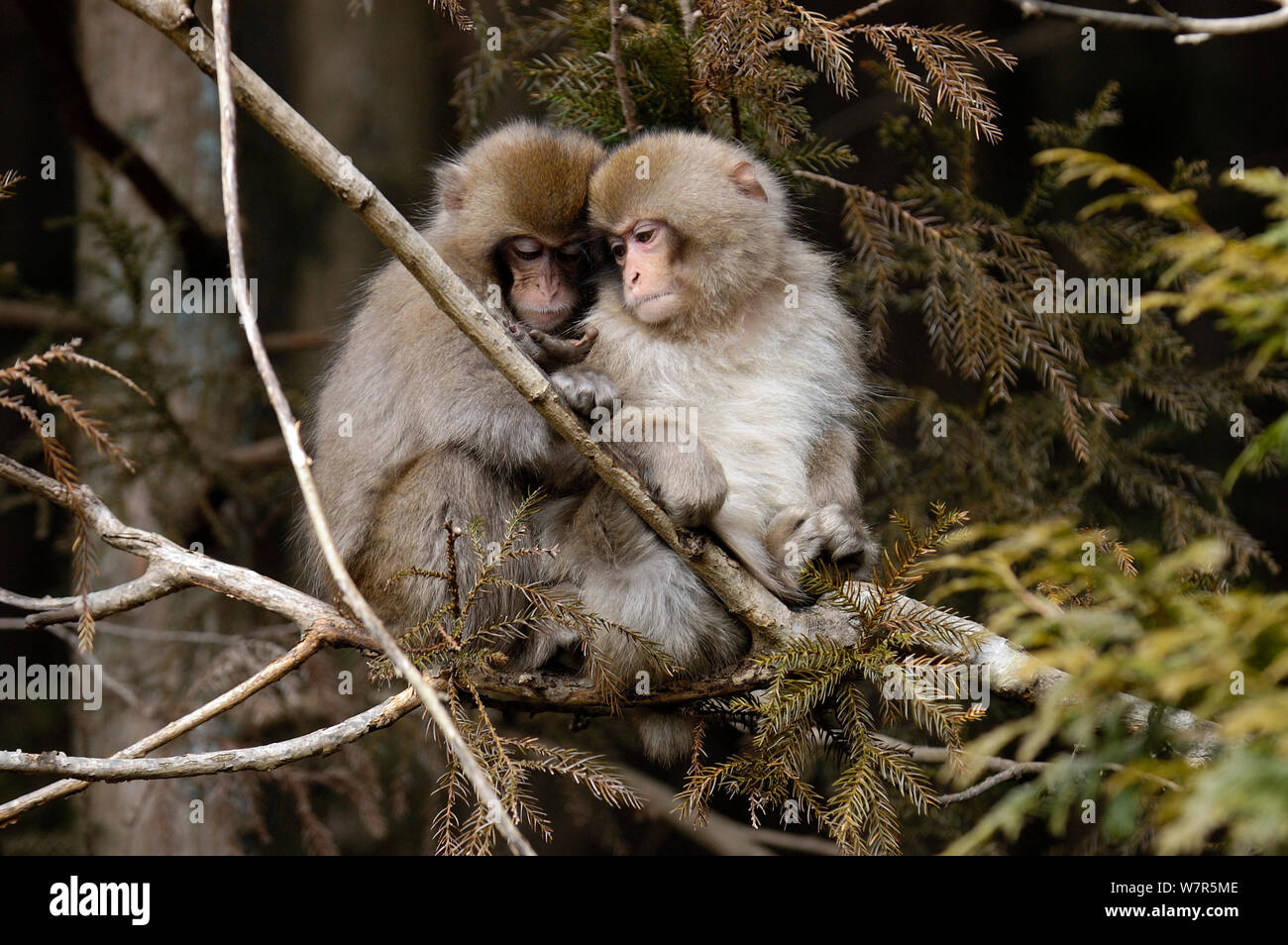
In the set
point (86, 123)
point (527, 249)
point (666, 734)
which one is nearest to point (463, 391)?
point (527, 249)

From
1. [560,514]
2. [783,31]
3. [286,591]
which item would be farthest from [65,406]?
[783,31]

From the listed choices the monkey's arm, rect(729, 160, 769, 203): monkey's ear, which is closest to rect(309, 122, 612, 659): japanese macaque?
the monkey's arm

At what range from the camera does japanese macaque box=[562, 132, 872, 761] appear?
3.95m

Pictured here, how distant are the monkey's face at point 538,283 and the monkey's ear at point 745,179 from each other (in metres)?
A: 0.62

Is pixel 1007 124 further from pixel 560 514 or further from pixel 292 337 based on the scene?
pixel 560 514

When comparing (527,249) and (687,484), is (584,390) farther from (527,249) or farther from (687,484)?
(527,249)

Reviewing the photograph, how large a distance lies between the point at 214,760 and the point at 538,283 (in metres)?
1.95

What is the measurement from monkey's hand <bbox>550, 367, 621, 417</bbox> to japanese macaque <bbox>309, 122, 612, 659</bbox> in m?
0.12

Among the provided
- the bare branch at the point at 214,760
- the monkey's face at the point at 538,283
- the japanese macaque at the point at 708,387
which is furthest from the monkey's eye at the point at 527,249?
the bare branch at the point at 214,760

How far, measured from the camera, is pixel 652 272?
4.13 meters

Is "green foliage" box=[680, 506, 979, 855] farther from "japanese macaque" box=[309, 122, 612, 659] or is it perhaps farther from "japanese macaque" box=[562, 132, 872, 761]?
"japanese macaque" box=[309, 122, 612, 659]

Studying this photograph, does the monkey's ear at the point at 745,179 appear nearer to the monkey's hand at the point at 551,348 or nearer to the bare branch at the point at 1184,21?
the monkey's hand at the point at 551,348

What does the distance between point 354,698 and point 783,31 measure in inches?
142

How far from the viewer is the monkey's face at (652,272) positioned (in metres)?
4.12
